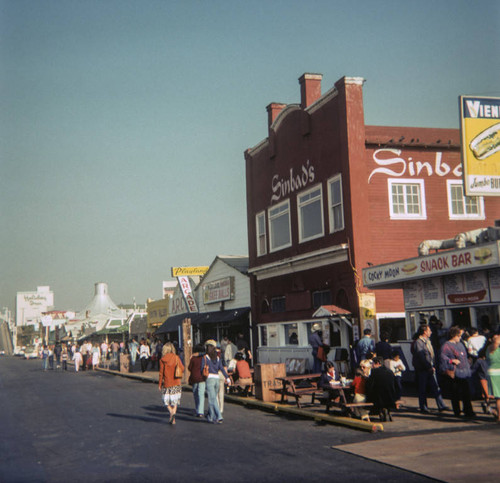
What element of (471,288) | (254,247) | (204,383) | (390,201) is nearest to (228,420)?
(204,383)

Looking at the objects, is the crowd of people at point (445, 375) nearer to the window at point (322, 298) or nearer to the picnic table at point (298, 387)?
the picnic table at point (298, 387)

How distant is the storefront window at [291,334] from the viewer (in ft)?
87.4

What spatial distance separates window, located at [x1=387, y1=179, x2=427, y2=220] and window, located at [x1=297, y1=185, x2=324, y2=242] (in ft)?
9.24

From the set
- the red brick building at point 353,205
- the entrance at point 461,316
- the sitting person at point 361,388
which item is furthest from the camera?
the red brick building at point 353,205

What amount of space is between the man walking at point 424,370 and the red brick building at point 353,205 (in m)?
7.99

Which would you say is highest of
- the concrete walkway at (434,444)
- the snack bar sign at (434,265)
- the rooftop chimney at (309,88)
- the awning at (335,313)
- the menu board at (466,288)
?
the rooftop chimney at (309,88)

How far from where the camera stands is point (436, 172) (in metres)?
23.6

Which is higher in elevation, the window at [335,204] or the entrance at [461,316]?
the window at [335,204]

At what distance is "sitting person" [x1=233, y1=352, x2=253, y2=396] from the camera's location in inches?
717

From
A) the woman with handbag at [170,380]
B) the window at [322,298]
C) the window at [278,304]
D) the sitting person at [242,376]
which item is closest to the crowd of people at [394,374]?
the woman with handbag at [170,380]

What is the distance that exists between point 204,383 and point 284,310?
14.0 metres

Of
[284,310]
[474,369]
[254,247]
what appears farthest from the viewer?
[254,247]

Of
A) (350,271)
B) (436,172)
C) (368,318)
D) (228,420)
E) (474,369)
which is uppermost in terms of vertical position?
(436,172)

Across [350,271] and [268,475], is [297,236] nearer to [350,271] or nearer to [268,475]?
[350,271]
